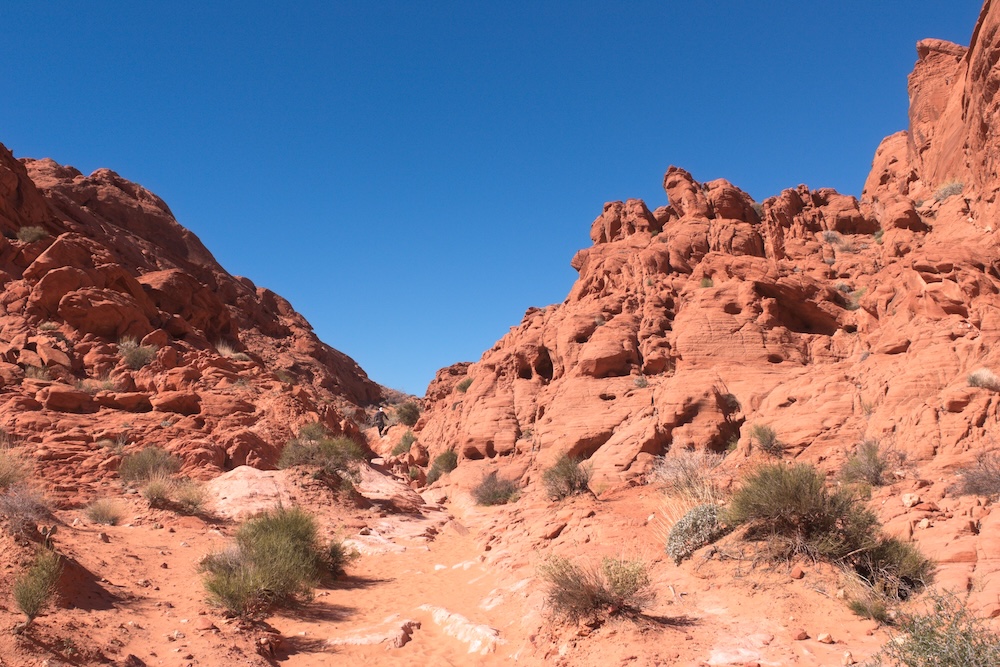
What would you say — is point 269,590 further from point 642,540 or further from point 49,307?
point 49,307

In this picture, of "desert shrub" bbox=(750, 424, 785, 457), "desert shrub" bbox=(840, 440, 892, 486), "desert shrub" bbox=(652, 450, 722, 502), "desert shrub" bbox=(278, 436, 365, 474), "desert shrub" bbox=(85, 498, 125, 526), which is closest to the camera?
"desert shrub" bbox=(840, 440, 892, 486)

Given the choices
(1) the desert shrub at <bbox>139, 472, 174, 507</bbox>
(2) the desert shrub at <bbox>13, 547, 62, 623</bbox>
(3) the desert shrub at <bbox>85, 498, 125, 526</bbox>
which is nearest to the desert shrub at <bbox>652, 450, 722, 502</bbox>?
(2) the desert shrub at <bbox>13, 547, 62, 623</bbox>

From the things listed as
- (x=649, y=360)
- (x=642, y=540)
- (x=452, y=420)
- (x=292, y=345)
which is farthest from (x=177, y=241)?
(x=642, y=540)

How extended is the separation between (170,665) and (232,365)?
15661 mm

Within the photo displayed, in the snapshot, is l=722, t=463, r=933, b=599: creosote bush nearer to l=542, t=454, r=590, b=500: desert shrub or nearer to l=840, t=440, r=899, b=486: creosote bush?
l=840, t=440, r=899, b=486: creosote bush

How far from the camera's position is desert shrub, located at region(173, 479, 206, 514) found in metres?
13.0

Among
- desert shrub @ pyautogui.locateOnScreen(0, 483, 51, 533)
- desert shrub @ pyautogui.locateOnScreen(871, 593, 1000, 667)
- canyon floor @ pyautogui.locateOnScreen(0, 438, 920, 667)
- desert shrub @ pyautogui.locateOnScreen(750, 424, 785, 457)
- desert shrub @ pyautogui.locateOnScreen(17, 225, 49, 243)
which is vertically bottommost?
canyon floor @ pyautogui.locateOnScreen(0, 438, 920, 667)

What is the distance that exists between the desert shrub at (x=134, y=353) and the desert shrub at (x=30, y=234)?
5534 millimetres

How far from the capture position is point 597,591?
7121mm

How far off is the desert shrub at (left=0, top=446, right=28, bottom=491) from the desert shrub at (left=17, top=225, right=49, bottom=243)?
11.5m

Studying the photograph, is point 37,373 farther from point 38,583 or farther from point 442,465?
point 442,465

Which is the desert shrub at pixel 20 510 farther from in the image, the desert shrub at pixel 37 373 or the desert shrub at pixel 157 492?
the desert shrub at pixel 37 373

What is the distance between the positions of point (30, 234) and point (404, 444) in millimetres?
22341

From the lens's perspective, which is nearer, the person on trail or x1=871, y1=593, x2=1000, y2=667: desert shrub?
x1=871, y1=593, x2=1000, y2=667: desert shrub
